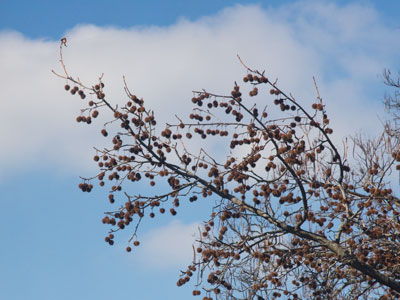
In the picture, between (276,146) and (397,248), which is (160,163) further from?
(397,248)

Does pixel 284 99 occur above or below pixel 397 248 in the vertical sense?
Result: above

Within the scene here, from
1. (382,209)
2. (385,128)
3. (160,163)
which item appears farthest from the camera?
(385,128)

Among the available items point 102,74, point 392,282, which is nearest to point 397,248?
point 392,282

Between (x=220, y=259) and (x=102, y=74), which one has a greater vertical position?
(x=102, y=74)

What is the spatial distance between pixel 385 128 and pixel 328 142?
4.24 meters

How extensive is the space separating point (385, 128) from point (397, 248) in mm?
3870

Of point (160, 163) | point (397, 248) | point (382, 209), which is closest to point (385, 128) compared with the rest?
point (382, 209)

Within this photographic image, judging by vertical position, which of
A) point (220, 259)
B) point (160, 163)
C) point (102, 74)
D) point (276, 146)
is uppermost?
point (102, 74)

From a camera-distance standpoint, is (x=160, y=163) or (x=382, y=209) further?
(x=382, y=209)

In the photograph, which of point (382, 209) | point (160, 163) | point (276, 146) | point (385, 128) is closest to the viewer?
point (276, 146)

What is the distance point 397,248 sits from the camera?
32.6 ft

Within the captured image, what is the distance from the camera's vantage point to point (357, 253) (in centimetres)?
972

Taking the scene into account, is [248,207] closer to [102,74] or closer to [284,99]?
[284,99]

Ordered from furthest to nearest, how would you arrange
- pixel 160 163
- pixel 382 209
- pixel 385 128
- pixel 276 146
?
pixel 385 128 < pixel 382 209 < pixel 160 163 < pixel 276 146
